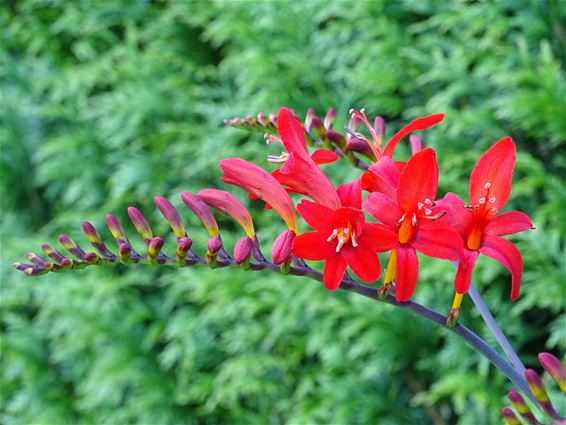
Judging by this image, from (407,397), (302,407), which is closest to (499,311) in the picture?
(407,397)

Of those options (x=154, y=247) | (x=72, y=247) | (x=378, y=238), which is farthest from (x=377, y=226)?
(x=72, y=247)

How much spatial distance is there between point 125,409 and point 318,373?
2.76 ft

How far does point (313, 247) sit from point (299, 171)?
8 cm

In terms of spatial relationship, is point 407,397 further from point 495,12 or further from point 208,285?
point 495,12

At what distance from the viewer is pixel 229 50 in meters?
3.12

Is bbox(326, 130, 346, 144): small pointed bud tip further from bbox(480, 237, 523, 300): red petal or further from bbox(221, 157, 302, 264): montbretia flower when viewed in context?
bbox(480, 237, 523, 300): red petal

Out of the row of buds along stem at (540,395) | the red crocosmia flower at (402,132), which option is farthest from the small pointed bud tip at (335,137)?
the row of buds along stem at (540,395)

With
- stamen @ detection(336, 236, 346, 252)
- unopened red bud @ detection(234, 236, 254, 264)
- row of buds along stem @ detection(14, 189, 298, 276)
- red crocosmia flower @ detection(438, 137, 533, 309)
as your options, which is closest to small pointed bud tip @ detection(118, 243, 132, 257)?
row of buds along stem @ detection(14, 189, 298, 276)

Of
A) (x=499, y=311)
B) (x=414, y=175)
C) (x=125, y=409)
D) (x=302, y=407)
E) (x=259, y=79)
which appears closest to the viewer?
(x=414, y=175)

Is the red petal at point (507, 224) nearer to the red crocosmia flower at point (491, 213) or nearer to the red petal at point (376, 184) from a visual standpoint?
the red crocosmia flower at point (491, 213)

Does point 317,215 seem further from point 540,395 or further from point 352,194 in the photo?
point 540,395

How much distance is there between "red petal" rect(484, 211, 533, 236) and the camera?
2.58ft

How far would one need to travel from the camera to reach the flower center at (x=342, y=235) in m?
0.75

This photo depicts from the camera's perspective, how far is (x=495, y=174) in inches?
31.3
